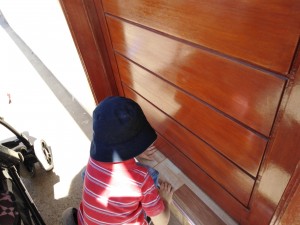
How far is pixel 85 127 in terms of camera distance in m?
2.31

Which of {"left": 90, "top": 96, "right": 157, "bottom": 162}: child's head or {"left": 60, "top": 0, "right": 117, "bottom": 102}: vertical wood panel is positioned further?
{"left": 60, "top": 0, "right": 117, "bottom": 102}: vertical wood panel

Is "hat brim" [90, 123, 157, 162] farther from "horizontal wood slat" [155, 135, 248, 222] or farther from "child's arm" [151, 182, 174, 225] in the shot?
"horizontal wood slat" [155, 135, 248, 222]

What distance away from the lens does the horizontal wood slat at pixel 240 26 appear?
2.02ft

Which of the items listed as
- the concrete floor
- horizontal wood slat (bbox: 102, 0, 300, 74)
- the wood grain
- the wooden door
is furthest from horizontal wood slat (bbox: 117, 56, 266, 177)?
the concrete floor

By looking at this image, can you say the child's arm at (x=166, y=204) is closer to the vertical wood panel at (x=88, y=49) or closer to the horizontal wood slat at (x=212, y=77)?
the horizontal wood slat at (x=212, y=77)

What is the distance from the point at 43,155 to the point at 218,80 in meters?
1.42

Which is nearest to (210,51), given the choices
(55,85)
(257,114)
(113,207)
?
(257,114)

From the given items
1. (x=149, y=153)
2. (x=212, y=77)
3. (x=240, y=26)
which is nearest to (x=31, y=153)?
(x=149, y=153)

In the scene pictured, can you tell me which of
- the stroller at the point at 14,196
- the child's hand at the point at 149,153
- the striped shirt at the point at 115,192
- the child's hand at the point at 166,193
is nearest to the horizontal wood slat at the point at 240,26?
the striped shirt at the point at 115,192

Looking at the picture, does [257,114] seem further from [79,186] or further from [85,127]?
[85,127]

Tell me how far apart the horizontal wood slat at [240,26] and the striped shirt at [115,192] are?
536mm

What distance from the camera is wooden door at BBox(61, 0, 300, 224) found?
0.67 meters

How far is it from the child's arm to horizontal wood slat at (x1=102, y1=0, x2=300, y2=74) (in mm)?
735

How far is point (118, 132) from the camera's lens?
0.80m
